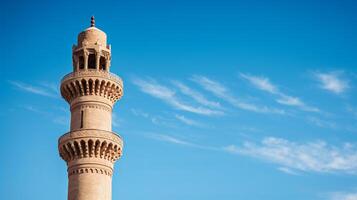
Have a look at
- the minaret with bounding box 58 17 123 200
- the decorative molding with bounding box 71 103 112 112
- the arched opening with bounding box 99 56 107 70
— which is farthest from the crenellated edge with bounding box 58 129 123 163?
the arched opening with bounding box 99 56 107 70

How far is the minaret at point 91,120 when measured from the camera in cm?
5688

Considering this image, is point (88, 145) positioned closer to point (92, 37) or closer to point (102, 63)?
point (102, 63)

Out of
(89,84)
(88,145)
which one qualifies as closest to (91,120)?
(88,145)

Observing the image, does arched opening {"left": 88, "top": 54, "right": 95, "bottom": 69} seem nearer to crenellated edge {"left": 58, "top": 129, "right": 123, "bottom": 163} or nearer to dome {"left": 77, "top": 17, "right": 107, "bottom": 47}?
dome {"left": 77, "top": 17, "right": 107, "bottom": 47}

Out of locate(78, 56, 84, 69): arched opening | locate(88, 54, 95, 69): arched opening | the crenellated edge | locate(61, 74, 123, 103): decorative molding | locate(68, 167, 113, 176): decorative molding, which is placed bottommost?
locate(68, 167, 113, 176): decorative molding

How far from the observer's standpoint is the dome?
207 ft

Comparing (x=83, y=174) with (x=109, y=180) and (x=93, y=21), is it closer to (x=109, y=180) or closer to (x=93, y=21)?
(x=109, y=180)

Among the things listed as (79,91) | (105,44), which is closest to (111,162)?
(79,91)

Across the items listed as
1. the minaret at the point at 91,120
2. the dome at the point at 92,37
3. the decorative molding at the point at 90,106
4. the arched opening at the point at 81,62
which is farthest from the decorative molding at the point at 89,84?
the dome at the point at 92,37

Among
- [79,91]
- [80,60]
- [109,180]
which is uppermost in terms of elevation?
[80,60]

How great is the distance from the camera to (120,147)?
6016cm

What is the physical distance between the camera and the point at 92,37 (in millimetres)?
63469

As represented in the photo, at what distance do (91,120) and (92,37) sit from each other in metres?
9.28

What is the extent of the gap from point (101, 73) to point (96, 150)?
7.87 m
